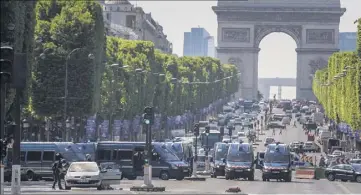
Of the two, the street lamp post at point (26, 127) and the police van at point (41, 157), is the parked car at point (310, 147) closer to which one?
the street lamp post at point (26, 127)

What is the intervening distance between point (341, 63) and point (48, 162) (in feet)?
271

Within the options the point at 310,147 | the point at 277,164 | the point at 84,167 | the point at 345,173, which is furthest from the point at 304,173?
the point at 310,147

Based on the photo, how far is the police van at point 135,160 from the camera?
84.9 metres

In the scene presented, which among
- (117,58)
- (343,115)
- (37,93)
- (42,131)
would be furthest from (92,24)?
(343,115)

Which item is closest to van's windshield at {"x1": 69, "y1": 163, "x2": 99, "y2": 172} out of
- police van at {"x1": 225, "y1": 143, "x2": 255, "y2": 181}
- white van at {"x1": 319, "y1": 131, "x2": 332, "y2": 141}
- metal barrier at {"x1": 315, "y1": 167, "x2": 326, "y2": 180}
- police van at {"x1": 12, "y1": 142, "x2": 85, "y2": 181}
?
police van at {"x1": 12, "y1": 142, "x2": 85, "y2": 181}

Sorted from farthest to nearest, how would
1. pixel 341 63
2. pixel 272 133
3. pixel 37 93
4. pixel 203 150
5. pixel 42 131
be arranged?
1. pixel 272 133
2. pixel 341 63
3. pixel 203 150
4. pixel 42 131
5. pixel 37 93

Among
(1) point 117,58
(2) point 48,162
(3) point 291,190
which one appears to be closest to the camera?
(3) point 291,190

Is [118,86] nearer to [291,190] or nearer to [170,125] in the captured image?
[170,125]

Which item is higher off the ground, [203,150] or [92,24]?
[92,24]

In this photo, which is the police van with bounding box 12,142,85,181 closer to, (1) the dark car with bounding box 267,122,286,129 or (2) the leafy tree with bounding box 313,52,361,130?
(2) the leafy tree with bounding box 313,52,361,130

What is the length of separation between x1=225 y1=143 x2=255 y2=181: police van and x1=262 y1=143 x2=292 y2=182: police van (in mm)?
953

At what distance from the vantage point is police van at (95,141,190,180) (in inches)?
3344

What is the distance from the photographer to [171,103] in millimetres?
160375

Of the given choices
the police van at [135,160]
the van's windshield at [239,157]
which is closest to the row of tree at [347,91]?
the van's windshield at [239,157]
